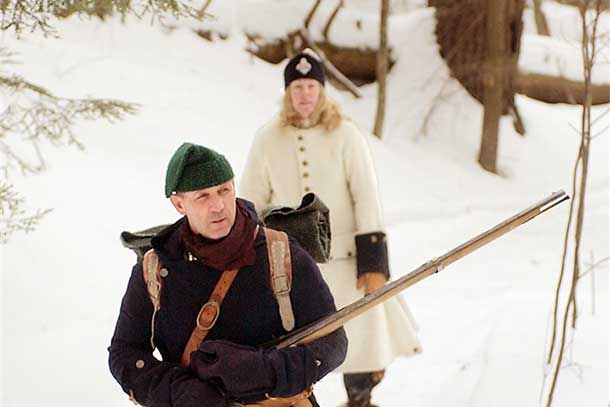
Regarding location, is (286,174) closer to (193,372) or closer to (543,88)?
(193,372)

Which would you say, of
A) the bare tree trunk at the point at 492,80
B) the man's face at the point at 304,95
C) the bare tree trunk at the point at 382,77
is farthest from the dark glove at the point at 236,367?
the bare tree trunk at the point at 492,80

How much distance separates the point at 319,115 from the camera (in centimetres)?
407

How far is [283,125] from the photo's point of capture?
4.13 meters

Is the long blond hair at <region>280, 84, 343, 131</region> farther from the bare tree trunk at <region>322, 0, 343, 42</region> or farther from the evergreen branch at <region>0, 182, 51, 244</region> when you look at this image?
the bare tree trunk at <region>322, 0, 343, 42</region>

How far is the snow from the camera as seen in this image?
4.57 meters

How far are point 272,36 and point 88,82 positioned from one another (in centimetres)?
379

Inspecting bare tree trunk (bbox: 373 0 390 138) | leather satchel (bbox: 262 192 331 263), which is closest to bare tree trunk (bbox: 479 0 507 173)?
bare tree trunk (bbox: 373 0 390 138)

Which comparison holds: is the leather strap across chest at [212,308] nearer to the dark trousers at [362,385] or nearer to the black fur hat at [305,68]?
the black fur hat at [305,68]

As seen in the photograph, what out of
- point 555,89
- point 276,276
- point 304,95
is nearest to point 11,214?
point 304,95

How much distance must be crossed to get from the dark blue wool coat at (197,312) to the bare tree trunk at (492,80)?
9.18 metres

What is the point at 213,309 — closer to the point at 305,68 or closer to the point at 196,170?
the point at 196,170

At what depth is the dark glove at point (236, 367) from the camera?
7.11 feet

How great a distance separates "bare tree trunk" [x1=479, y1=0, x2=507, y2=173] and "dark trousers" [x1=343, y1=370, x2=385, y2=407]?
24.4ft

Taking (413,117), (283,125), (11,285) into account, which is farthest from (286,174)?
(413,117)
